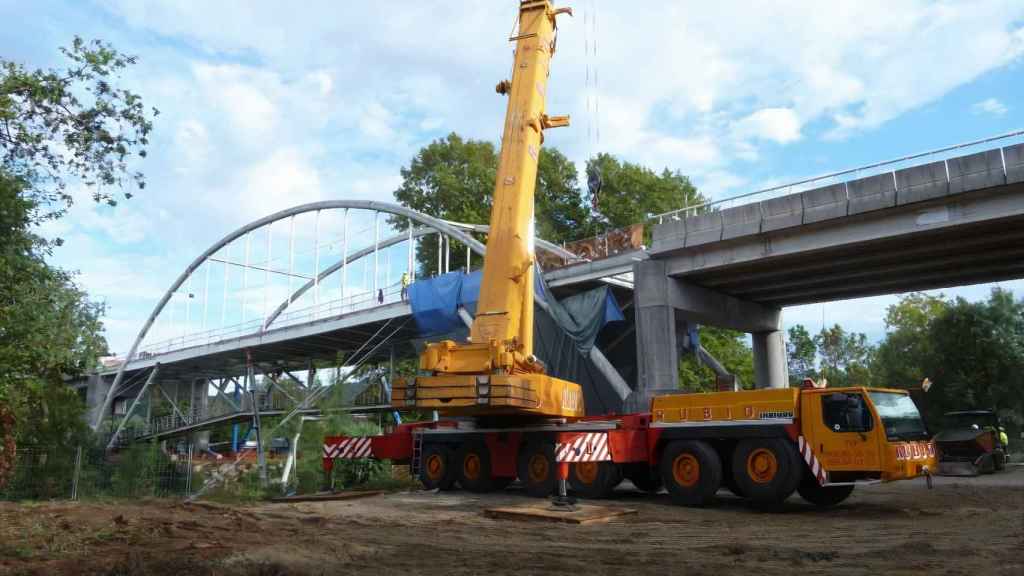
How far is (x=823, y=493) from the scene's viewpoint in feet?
46.6

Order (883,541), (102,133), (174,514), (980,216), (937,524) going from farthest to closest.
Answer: (980,216)
(174,514)
(937,524)
(102,133)
(883,541)

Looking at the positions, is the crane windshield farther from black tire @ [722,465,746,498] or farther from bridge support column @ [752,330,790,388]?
bridge support column @ [752,330,790,388]

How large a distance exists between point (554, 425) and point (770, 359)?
18320 millimetres

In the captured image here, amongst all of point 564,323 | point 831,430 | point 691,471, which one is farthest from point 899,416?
point 564,323

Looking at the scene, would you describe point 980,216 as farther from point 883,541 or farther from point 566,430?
point 883,541

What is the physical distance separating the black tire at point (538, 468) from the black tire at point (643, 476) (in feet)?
4.98

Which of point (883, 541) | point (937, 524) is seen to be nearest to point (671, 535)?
point (883, 541)

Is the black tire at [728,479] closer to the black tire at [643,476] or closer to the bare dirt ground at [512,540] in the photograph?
the bare dirt ground at [512,540]

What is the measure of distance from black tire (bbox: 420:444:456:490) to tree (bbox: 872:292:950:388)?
30.8 m

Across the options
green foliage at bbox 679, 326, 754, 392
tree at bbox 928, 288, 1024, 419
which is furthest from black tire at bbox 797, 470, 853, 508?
green foliage at bbox 679, 326, 754, 392

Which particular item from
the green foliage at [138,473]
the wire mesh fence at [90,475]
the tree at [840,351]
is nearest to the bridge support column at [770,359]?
the wire mesh fence at [90,475]

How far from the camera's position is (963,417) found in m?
25.3

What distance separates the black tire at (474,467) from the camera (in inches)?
703

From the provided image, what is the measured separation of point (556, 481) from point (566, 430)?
1048mm
